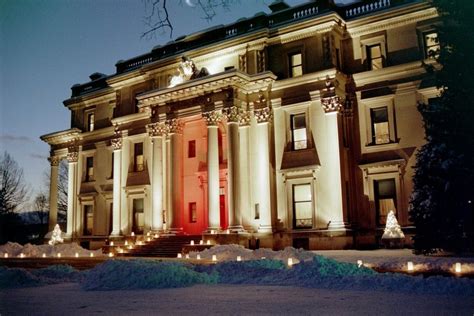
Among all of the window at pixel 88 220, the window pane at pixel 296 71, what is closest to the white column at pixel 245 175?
the window pane at pixel 296 71

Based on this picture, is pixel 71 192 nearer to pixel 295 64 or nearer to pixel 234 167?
pixel 234 167

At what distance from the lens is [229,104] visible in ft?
88.7

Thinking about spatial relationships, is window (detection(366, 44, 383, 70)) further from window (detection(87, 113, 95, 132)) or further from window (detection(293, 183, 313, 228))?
window (detection(87, 113, 95, 132))

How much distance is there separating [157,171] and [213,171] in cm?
526

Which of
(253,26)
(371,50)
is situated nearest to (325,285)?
(371,50)

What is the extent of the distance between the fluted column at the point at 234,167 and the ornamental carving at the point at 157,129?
499cm

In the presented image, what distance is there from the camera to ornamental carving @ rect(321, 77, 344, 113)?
2602cm

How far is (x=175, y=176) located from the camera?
29.0 m

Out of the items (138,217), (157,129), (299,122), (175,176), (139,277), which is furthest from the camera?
(138,217)

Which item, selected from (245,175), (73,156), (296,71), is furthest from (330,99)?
(73,156)

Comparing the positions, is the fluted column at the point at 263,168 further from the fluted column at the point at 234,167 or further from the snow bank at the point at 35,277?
the snow bank at the point at 35,277

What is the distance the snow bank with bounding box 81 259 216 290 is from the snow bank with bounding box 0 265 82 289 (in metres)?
1.85

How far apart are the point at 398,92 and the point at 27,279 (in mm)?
20432

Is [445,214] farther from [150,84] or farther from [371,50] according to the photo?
[150,84]
